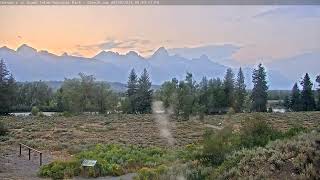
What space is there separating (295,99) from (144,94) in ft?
21.7

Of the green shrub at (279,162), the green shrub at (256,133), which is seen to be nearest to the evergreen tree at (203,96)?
the green shrub at (256,133)

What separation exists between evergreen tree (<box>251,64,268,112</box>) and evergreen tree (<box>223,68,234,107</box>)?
1.82 ft

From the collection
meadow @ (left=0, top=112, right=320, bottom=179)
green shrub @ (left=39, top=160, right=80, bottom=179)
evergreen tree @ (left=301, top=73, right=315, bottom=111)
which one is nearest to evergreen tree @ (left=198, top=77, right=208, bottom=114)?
meadow @ (left=0, top=112, right=320, bottom=179)

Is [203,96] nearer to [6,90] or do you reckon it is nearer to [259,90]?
[259,90]

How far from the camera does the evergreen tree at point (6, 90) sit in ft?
34.0

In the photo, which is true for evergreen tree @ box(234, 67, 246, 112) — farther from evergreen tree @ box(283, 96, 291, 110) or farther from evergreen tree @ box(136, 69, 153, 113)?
evergreen tree @ box(136, 69, 153, 113)

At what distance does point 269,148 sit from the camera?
541 centimetres

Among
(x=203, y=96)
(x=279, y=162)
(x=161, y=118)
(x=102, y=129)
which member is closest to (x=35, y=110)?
(x=102, y=129)

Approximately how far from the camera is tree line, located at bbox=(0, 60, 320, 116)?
359 inches

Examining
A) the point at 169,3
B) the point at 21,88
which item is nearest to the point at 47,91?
the point at 21,88

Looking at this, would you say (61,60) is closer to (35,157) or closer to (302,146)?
(35,157)

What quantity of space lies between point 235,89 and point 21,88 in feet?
21.2

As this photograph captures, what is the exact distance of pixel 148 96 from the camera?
1381cm

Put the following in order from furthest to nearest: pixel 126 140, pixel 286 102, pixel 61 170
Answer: pixel 126 140 < pixel 286 102 < pixel 61 170
